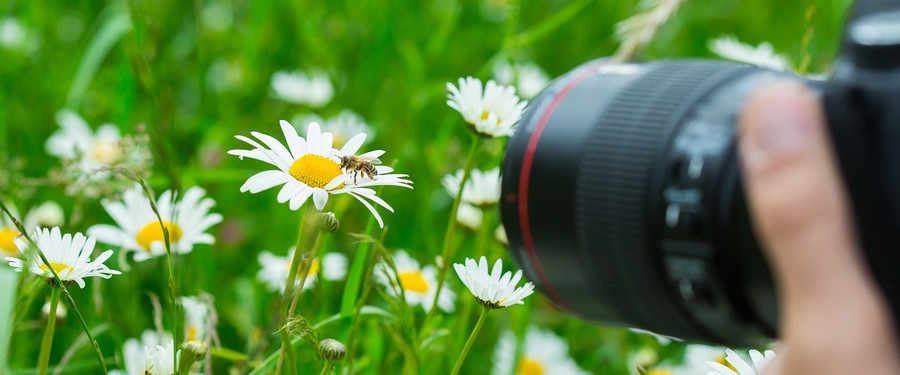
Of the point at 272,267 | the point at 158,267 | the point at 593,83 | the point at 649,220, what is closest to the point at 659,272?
the point at 649,220

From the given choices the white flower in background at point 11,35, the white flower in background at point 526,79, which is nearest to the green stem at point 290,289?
the white flower in background at point 526,79

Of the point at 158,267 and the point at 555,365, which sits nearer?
the point at 555,365

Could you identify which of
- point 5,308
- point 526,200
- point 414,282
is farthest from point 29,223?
point 526,200

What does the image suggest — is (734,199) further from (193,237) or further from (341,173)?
(193,237)

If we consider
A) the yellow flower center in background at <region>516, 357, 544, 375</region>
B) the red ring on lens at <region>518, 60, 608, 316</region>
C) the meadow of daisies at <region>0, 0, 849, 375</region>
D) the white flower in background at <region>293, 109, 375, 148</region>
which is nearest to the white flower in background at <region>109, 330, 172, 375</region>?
the meadow of daisies at <region>0, 0, 849, 375</region>

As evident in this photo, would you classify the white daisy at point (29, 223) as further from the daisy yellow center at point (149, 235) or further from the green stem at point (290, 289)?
the green stem at point (290, 289)

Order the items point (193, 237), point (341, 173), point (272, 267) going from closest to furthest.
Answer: point (341, 173), point (193, 237), point (272, 267)

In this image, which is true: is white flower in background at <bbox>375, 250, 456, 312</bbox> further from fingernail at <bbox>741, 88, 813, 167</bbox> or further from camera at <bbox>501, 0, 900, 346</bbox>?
fingernail at <bbox>741, 88, 813, 167</bbox>
